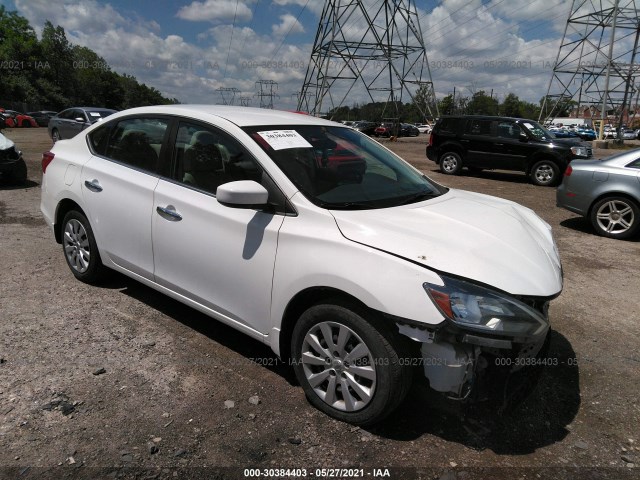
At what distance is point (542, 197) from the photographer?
11047 mm

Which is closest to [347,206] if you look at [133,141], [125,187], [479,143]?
[125,187]

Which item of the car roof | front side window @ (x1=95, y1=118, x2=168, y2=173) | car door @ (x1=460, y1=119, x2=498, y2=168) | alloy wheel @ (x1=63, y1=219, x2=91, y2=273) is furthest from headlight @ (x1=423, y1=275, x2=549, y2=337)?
car door @ (x1=460, y1=119, x2=498, y2=168)

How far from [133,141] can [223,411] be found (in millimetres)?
2319

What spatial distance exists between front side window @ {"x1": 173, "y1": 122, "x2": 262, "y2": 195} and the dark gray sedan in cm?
609

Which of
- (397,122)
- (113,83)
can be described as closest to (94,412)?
(397,122)

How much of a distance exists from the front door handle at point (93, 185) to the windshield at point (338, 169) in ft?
5.15

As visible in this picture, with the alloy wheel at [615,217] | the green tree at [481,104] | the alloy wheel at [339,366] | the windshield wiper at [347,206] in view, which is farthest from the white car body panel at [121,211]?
the green tree at [481,104]

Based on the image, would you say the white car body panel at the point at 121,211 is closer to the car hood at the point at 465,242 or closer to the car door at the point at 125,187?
the car door at the point at 125,187

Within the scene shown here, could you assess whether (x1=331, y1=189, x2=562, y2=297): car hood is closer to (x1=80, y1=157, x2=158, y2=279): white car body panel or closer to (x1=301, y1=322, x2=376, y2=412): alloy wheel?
(x1=301, y1=322, x2=376, y2=412): alloy wheel

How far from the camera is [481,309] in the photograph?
93.2 inches

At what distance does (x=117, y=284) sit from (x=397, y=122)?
36.5 metres

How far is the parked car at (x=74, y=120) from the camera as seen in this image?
1706 cm

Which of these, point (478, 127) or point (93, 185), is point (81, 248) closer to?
point (93, 185)

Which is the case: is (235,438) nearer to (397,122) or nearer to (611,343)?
(611,343)
